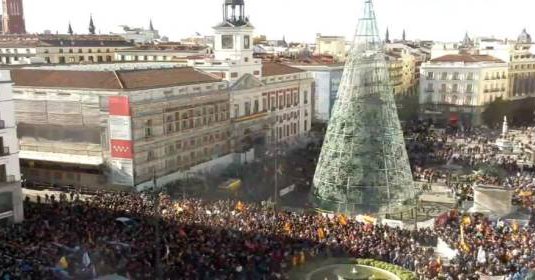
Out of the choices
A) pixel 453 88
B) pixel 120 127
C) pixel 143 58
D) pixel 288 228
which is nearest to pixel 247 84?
pixel 120 127

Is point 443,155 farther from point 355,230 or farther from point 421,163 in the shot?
point 355,230

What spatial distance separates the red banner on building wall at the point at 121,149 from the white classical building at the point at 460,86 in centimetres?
5594

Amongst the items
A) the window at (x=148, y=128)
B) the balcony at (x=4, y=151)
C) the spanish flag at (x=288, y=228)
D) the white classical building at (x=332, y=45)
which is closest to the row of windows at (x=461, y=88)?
the white classical building at (x=332, y=45)

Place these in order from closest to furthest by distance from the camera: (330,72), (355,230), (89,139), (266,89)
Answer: (355,230) → (89,139) → (266,89) → (330,72)

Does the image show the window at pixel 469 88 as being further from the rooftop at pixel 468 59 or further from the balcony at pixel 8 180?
the balcony at pixel 8 180

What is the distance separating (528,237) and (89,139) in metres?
32.3

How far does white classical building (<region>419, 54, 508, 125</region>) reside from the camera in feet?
293

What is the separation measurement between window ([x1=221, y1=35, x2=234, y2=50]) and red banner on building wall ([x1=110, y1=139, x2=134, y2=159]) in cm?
2029

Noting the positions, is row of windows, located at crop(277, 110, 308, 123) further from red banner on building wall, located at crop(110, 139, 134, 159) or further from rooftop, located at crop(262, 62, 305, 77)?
red banner on building wall, located at crop(110, 139, 134, 159)

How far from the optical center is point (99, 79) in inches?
1911

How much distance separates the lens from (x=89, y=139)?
157 ft

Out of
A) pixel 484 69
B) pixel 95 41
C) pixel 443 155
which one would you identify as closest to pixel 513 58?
pixel 484 69

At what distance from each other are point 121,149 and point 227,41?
68.0 feet

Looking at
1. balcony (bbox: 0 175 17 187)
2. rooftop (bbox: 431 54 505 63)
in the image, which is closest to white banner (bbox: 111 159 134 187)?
balcony (bbox: 0 175 17 187)
